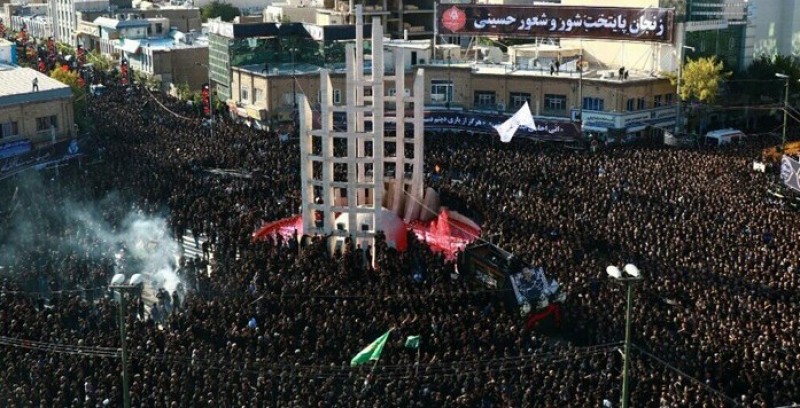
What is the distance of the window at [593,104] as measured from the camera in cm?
5319

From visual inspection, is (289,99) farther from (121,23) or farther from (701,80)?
(121,23)

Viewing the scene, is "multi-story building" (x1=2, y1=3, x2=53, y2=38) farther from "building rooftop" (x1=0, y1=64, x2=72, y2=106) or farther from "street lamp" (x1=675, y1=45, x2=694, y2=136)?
"street lamp" (x1=675, y1=45, x2=694, y2=136)

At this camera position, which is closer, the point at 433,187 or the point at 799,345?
the point at 799,345

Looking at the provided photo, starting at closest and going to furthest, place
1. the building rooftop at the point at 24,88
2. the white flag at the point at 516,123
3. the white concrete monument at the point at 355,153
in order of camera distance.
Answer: the white concrete monument at the point at 355,153
the white flag at the point at 516,123
the building rooftop at the point at 24,88

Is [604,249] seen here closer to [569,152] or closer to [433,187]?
[433,187]

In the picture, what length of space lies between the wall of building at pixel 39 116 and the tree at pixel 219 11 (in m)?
44.8

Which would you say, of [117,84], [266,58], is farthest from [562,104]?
[117,84]

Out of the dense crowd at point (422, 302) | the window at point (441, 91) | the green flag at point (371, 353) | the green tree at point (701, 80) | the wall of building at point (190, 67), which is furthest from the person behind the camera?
the wall of building at point (190, 67)

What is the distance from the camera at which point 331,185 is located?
33.5m

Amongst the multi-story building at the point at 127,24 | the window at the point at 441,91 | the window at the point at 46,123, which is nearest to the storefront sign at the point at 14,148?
the window at the point at 46,123

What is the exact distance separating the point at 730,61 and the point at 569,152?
15.8 m

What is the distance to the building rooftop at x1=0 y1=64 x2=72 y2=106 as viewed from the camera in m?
45.2

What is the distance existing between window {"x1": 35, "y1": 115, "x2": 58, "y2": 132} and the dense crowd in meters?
4.87

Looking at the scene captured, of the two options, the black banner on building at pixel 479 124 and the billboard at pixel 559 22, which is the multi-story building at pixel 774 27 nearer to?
the billboard at pixel 559 22
